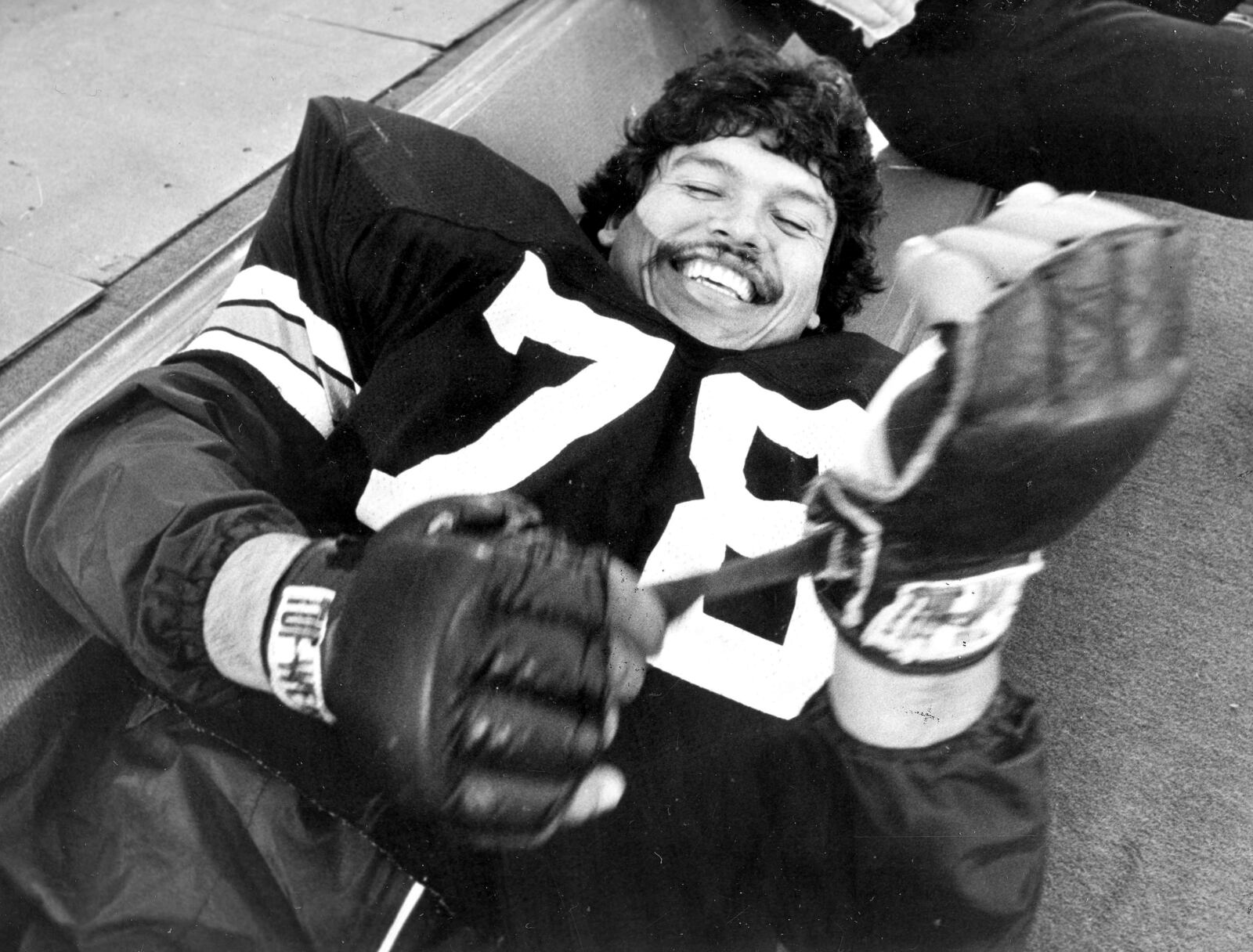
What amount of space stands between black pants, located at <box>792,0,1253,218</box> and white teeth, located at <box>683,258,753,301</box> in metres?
0.55

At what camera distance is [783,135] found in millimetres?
928

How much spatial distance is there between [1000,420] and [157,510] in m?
0.48

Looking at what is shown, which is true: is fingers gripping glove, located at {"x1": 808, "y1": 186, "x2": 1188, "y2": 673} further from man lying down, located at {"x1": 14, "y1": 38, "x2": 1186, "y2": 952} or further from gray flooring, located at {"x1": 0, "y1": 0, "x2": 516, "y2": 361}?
gray flooring, located at {"x1": 0, "y1": 0, "x2": 516, "y2": 361}

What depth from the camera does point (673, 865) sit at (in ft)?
2.18

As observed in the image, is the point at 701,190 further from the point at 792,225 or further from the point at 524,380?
the point at 524,380

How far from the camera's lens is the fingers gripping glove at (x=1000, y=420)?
501 mm

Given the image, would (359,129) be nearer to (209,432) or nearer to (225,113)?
(209,432)

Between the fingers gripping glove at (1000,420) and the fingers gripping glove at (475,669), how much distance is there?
0.50 ft

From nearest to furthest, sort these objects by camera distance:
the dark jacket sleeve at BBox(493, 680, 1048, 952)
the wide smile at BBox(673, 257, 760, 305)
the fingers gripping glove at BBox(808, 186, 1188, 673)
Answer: the fingers gripping glove at BBox(808, 186, 1188, 673) < the dark jacket sleeve at BBox(493, 680, 1048, 952) < the wide smile at BBox(673, 257, 760, 305)

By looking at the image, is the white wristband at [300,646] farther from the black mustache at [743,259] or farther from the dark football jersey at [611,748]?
the black mustache at [743,259]

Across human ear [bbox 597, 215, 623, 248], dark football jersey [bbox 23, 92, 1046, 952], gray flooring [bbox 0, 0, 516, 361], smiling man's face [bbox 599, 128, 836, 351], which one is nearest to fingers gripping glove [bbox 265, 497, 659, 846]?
dark football jersey [bbox 23, 92, 1046, 952]

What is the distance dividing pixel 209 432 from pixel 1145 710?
0.79 metres

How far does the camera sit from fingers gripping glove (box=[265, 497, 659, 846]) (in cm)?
52

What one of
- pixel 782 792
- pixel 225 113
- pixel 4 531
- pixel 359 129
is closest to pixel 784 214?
pixel 359 129
